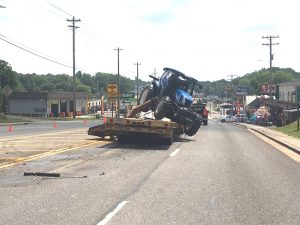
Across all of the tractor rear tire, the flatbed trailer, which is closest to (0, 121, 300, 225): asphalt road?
the flatbed trailer

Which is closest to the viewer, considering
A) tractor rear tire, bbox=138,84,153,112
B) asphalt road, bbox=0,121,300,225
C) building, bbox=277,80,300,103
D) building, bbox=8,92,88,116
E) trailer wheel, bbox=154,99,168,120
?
asphalt road, bbox=0,121,300,225

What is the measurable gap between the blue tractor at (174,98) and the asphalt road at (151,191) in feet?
Answer: 19.3

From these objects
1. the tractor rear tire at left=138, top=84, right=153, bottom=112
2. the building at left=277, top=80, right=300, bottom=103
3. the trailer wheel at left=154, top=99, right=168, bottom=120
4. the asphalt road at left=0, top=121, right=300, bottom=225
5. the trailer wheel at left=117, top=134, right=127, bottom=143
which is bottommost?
the asphalt road at left=0, top=121, right=300, bottom=225

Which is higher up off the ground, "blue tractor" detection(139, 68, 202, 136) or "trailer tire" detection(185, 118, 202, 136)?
"blue tractor" detection(139, 68, 202, 136)

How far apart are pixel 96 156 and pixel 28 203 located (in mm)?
7988

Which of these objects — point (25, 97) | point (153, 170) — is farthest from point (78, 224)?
point (25, 97)

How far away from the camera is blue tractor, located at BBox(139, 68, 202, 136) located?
77.2ft

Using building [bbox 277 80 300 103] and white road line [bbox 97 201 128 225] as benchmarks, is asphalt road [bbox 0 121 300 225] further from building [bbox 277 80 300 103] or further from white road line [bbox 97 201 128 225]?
building [bbox 277 80 300 103]

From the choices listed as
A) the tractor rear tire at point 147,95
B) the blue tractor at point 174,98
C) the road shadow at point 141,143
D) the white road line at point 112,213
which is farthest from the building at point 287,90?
the white road line at point 112,213

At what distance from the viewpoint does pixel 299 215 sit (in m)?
8.57

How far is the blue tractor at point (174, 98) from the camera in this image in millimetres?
23516

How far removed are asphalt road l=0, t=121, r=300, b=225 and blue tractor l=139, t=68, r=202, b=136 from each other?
5.88 meters

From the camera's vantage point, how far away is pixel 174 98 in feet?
80.0

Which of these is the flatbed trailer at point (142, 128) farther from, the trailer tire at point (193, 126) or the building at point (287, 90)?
the building at point (287, 90)
